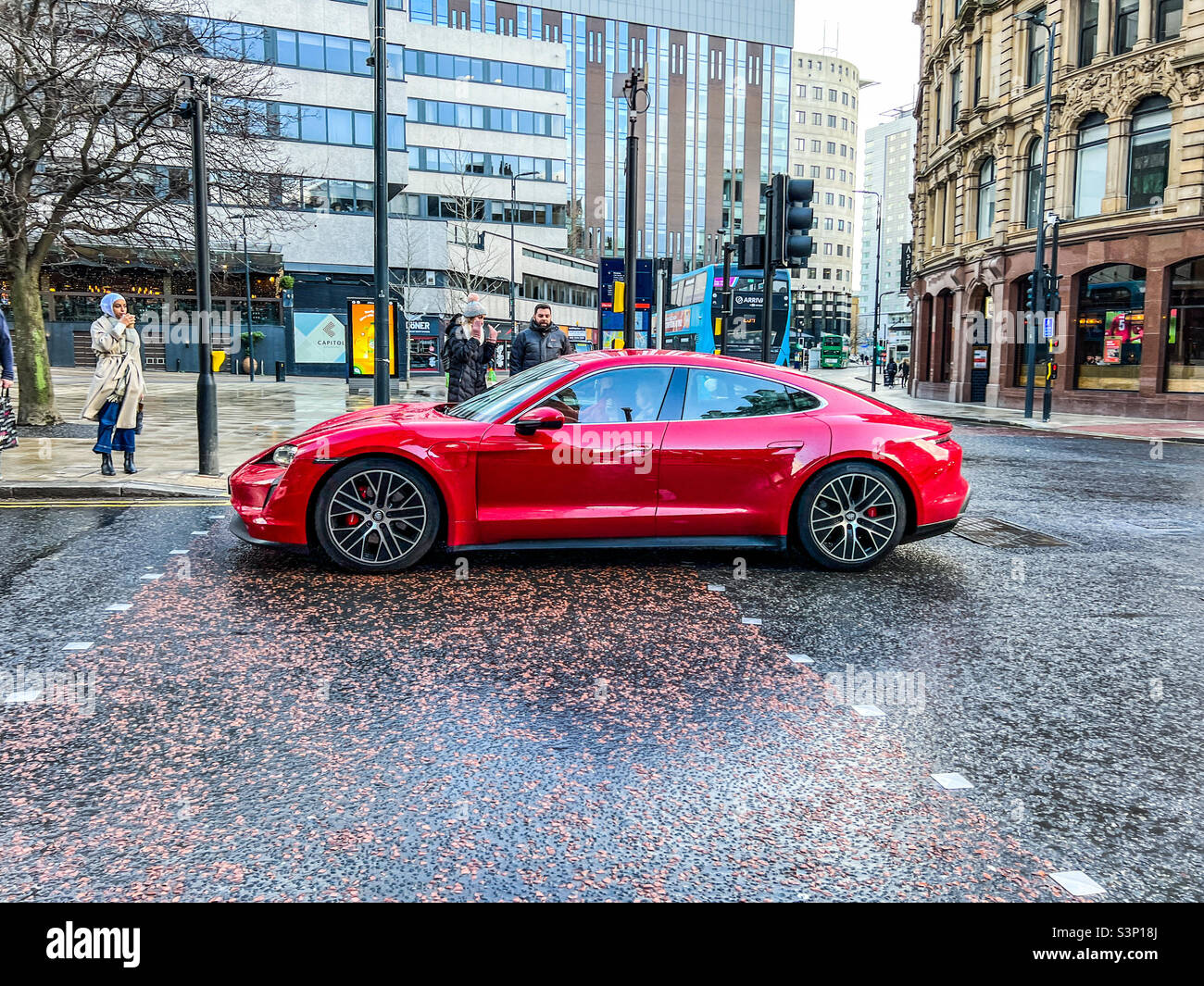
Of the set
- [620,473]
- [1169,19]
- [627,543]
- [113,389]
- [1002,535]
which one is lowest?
[1002,535]

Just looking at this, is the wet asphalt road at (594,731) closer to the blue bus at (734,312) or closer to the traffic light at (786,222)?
the traffic light at (786,222)

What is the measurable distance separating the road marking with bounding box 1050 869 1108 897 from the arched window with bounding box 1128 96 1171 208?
30.3m

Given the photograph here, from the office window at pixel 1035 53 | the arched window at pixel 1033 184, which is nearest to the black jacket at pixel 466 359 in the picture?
the arched window at pixel 1033 184

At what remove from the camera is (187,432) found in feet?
51.2

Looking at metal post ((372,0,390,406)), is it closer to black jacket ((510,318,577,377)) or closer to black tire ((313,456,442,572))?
black jacket ((510,318,577,377))

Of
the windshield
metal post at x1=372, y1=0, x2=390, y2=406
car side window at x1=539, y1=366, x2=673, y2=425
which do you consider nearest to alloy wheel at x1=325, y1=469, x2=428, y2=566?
the windshield

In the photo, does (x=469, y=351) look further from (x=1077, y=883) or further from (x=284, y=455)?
(x=1077, y=883)

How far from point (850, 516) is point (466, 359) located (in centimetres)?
686

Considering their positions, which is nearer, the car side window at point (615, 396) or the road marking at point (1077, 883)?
the road marking at point (1077, 883)

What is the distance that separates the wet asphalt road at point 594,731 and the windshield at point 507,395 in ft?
3.31

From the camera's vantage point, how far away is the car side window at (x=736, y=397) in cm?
664

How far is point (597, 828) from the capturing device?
3031 mm

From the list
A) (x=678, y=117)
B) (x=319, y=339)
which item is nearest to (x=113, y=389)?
(x=319, y=339)
